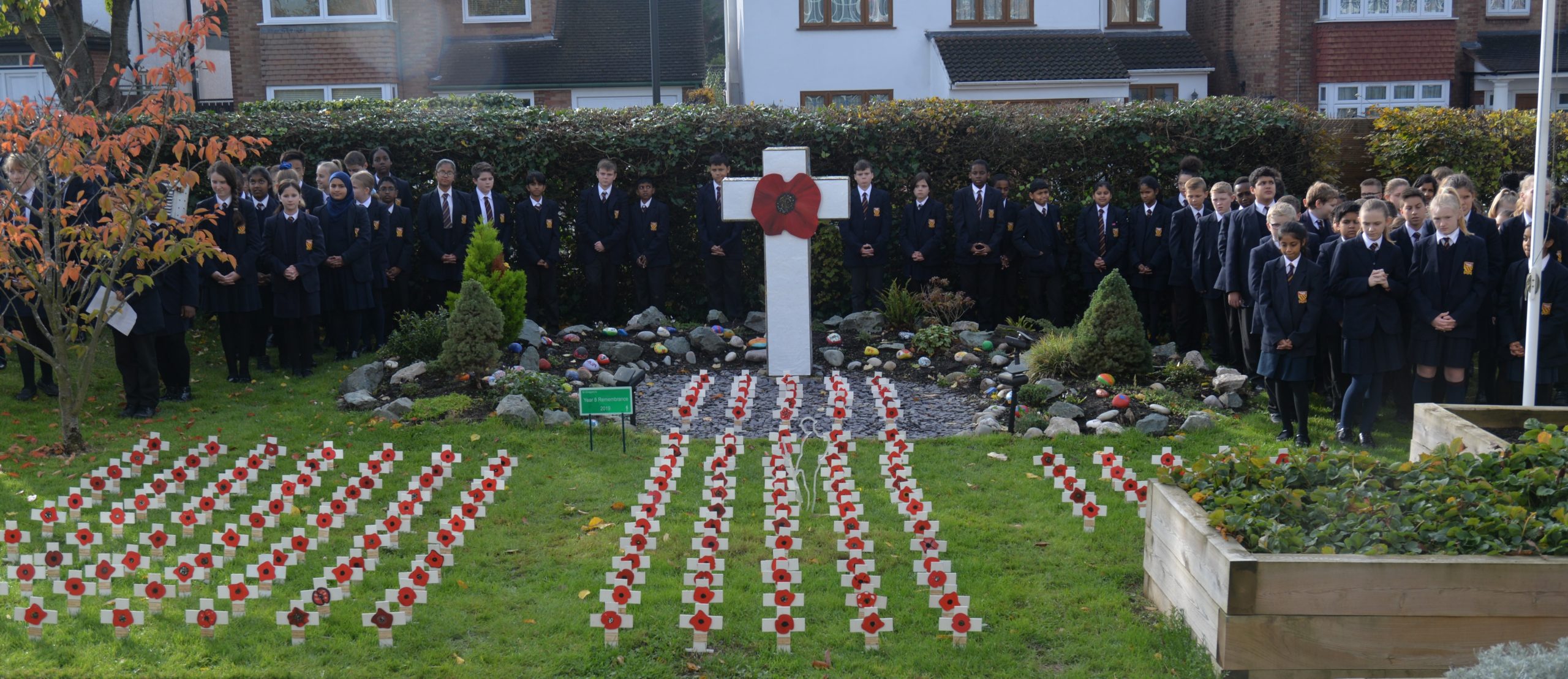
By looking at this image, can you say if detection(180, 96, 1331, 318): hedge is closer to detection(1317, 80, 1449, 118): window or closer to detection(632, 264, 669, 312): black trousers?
detection(632, 264, 669, 312): black trousers

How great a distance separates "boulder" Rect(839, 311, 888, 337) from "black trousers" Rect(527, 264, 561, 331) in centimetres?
333

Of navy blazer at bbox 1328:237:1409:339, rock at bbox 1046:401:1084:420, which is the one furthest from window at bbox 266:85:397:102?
navy blazer at bbox 1328:237:1409:339

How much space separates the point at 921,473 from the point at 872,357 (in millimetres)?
3780

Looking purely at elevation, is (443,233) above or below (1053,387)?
above

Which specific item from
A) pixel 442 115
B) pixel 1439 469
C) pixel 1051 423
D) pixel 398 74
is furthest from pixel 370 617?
pixel 398 74

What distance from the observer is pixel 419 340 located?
12625mm

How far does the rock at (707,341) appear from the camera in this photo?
13.6m

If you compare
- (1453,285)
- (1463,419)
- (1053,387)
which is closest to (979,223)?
(1053,387)

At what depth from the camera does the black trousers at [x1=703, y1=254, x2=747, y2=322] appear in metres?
15.4

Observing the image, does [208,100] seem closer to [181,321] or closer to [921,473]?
[181,321]

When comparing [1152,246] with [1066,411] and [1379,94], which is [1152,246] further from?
[1379,94]

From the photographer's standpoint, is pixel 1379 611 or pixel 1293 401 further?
pixel 1293 401

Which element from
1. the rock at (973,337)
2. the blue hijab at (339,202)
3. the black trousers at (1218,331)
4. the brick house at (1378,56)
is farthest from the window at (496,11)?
the black trousers at (1218,331)

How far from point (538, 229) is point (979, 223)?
493 centimetres
